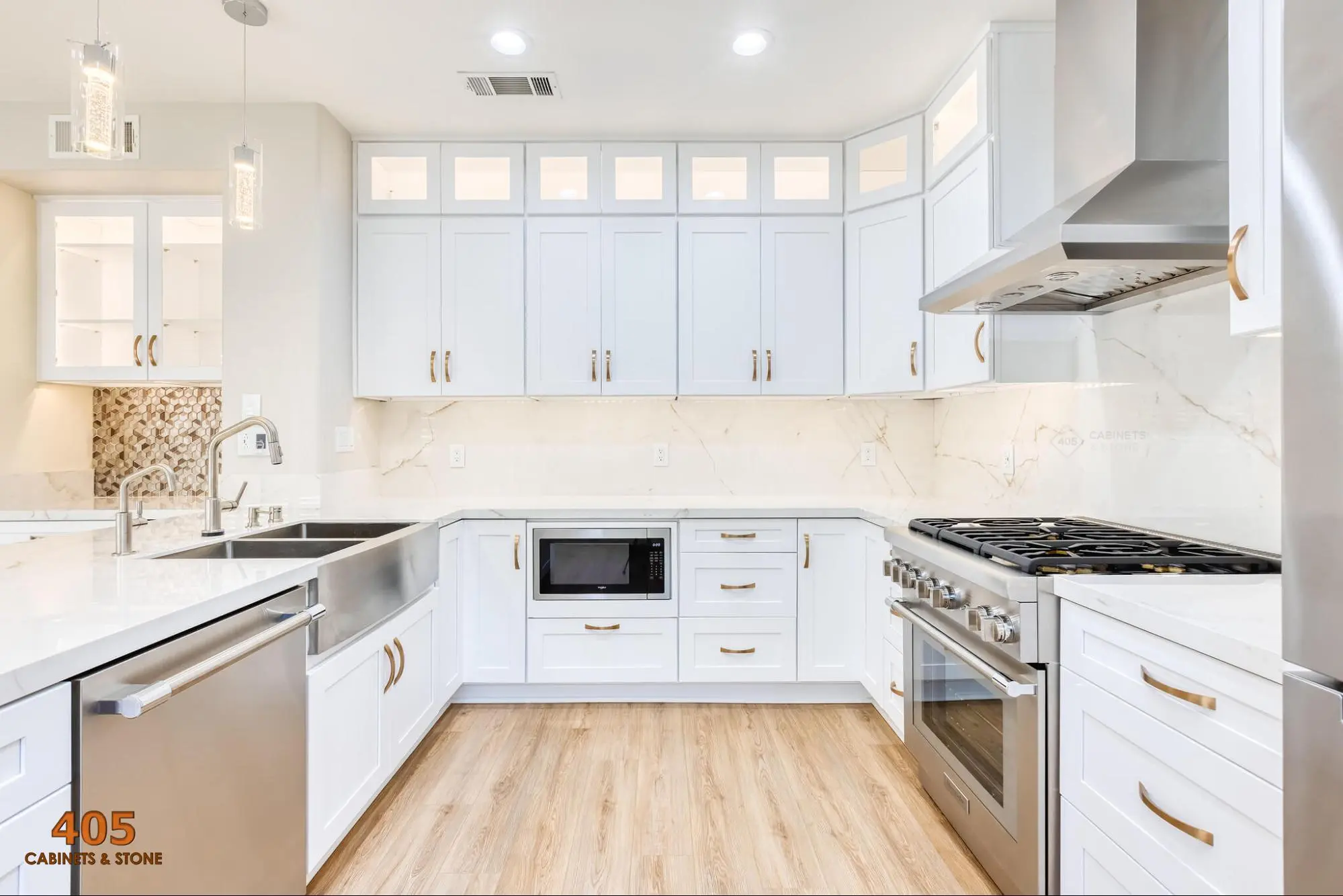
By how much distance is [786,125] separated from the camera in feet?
9.78

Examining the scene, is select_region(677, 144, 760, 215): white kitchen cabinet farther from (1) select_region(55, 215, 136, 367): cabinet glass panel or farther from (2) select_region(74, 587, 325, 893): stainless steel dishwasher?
(1) select_region(55, 215, 136, 367): cabinet glass panel

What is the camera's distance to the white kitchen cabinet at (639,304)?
3.11 meters

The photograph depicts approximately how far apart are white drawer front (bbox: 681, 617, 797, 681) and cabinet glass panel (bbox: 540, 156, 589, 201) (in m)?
2.05

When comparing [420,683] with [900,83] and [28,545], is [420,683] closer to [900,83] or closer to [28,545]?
[28,545]

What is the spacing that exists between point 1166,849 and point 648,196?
2.92 metres

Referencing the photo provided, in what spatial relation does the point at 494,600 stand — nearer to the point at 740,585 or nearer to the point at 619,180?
the point at 740,585

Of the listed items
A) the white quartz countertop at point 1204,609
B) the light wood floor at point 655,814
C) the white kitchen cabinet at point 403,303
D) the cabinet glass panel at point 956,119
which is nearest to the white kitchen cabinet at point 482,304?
the white kitchen cabinet at point 403,303

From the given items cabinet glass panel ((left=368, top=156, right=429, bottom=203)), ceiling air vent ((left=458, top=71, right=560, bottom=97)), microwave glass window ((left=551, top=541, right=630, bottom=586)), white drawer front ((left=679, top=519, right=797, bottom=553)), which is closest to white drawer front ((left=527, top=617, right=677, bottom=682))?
microwave glass window ((left=551, top=541, right=630, bottom=586))

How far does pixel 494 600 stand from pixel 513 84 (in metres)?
2.14

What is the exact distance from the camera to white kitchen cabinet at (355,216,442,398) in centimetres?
310

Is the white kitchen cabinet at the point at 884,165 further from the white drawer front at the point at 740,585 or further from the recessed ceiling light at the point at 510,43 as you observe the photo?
the white drawer front at the point at 740,585

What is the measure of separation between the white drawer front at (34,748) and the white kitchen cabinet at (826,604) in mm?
2421

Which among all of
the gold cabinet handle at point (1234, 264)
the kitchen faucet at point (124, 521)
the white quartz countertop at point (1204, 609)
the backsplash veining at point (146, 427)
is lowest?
the white quartz countertop at point (1204, 609)

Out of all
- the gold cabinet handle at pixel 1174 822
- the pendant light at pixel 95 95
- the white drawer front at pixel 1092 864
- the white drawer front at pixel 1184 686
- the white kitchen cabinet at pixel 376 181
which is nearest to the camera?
the white drawer front at pixel 1184 686
